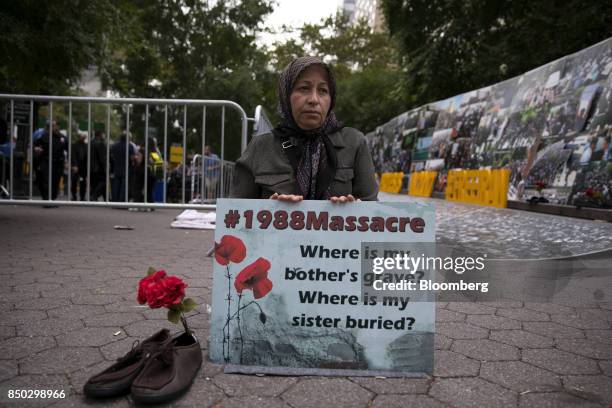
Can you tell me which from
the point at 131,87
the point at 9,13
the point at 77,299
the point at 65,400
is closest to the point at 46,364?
the point at 65,400

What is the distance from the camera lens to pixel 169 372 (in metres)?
2.02

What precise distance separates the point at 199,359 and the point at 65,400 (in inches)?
21.6

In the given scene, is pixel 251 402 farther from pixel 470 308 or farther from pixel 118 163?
pixel 118 163

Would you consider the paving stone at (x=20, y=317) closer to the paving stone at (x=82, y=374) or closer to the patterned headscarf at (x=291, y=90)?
the paving stone at (x=82, y=374)

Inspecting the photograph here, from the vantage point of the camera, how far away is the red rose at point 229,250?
2.22 meters

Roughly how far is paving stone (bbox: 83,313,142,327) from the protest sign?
929 mm

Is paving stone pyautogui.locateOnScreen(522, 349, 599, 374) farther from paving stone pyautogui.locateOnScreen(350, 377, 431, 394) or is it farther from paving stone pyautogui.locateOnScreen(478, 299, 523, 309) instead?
paving stone pyautogui.locateOnScreen(478, 299, 523, 309)

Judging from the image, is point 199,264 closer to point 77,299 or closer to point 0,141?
point 77,299

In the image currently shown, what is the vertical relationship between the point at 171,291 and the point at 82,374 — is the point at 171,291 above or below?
above

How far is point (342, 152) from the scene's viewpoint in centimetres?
254

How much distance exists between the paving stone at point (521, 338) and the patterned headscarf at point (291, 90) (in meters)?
1.51

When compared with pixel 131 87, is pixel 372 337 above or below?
below

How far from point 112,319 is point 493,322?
235 cm

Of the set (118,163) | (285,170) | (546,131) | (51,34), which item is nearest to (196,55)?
(118,163)
